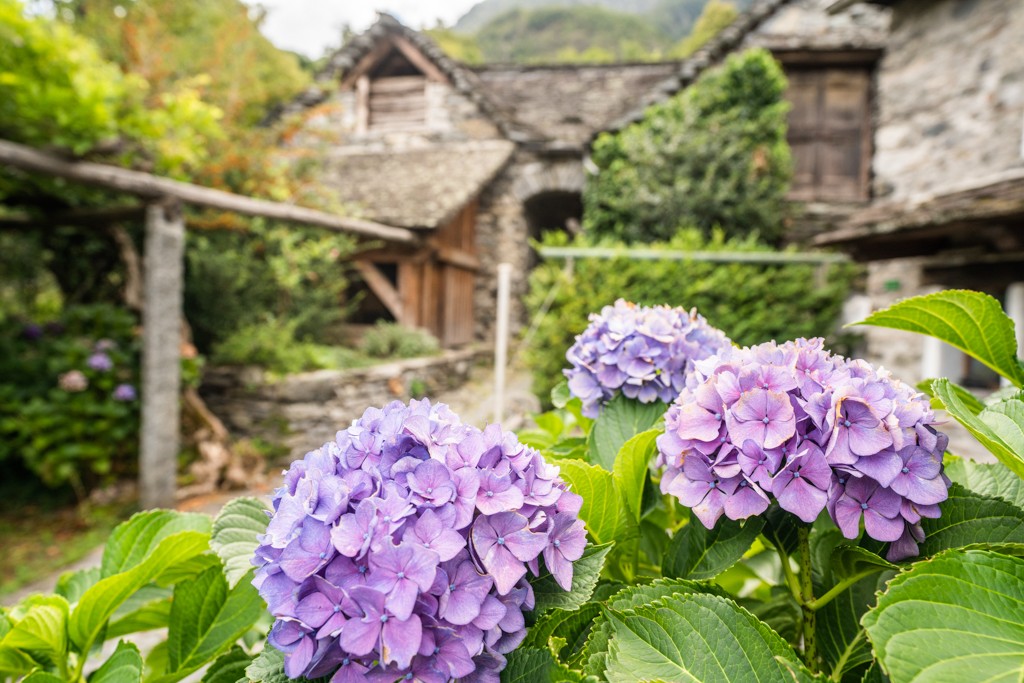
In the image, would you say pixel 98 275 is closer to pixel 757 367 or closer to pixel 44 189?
pixel 44 189

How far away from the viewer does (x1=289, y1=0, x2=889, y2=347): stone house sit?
7.53 metres

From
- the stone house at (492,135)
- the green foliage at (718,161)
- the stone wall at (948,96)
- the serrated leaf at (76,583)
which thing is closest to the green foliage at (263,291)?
the stone house at (492,135)

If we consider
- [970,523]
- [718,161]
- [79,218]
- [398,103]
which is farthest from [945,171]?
[398,103]

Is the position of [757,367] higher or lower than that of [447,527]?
higher

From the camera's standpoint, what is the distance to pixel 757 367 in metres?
0.72

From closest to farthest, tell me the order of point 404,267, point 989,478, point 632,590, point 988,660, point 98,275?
1. point 988,660
2. point 632,590
3. point 989,478
4. point 98,275
5. point 404,267

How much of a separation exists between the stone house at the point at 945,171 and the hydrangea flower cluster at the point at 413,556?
4.09 metres

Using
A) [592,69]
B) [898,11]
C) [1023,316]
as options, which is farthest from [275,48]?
[1023,316]

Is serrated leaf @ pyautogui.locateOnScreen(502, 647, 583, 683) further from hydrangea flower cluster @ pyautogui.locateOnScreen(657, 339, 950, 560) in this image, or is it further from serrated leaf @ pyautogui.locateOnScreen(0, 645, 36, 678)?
serrated leaf @ pyautogui.locateOnScreen(0, 645, 36, 678)

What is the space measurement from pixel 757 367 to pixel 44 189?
578cm

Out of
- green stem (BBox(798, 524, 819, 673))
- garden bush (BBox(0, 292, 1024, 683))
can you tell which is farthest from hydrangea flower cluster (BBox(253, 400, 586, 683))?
green stem (BBox(798, 524, 819, 673))

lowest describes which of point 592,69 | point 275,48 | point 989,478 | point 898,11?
point 989,478

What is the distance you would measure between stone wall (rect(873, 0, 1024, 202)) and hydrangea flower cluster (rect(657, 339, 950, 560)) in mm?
5268

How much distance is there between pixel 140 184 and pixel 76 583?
156 inches
